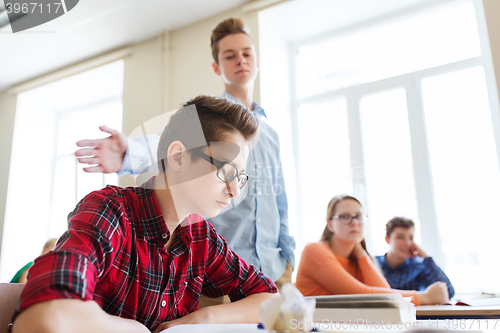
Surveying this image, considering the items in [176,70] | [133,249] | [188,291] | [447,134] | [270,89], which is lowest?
[188,291]

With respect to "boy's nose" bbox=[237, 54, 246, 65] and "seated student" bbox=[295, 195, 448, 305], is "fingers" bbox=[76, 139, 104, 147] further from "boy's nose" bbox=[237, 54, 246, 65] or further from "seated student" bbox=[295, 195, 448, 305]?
"seated student" bbox=[295, 195, 448, 305]

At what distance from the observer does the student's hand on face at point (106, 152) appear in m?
0.84

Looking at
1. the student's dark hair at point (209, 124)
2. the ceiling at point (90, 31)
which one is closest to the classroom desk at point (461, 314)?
the student's dark hair at point (209, 124)

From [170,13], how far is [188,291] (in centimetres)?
269

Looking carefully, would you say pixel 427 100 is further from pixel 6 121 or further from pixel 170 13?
pixel 6 121

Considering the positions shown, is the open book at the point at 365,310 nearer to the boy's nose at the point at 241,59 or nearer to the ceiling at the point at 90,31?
the boy's nose at the point at 241,59

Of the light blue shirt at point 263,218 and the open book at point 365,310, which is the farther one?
the light blue shirt at point 263,218

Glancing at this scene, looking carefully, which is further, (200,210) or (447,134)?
(447,134)

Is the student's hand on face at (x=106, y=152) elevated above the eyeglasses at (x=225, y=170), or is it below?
above

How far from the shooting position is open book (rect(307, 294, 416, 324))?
→ 673 mm

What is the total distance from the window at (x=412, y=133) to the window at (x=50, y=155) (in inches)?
68.7

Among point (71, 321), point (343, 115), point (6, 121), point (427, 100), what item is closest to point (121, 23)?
point (6, 121)

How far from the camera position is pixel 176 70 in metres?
3.19

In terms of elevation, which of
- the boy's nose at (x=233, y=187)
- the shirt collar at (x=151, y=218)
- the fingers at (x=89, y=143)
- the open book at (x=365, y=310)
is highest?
the fingers at (x=89, y=143)
